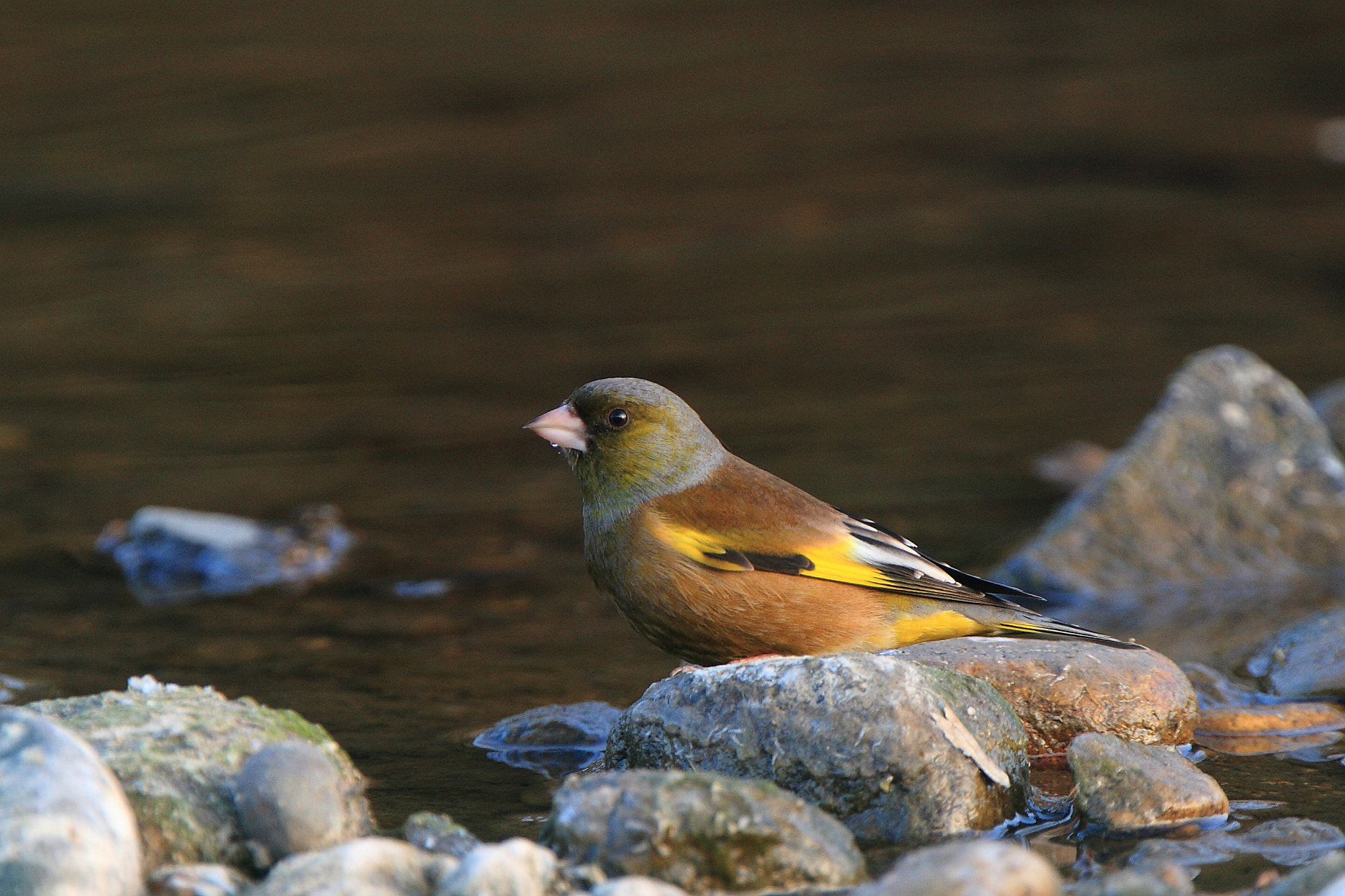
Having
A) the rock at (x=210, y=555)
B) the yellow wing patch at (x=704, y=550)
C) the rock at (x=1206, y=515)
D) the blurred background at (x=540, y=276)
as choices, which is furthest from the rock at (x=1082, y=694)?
the rock at (x=210, y=555)

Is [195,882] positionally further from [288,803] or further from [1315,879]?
[1315,879]

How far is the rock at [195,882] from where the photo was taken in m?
3.67

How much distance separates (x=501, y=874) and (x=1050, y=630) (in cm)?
224

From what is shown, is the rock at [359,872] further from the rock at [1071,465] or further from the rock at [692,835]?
the rock at [1071,465]

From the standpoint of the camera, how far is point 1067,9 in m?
20.0

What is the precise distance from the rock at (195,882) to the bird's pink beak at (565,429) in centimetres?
197

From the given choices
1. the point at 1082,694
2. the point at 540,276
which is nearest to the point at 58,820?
the point at 1082,694

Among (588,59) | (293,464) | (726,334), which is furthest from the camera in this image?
(588,59)

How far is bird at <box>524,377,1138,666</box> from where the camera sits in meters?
4.99

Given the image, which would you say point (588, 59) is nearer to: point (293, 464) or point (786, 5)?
point (786, 5)

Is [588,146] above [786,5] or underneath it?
underneath

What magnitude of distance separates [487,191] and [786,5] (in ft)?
19.6

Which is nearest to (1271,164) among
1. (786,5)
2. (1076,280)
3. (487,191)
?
(1076,280)

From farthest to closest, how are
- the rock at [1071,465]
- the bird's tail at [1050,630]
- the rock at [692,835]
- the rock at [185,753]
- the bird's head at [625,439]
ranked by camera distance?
the rock at [1071,465], the bird's head at [625,439], the bird's tail at [1050,630], the rock at [185,753], the rock at [692,835]
